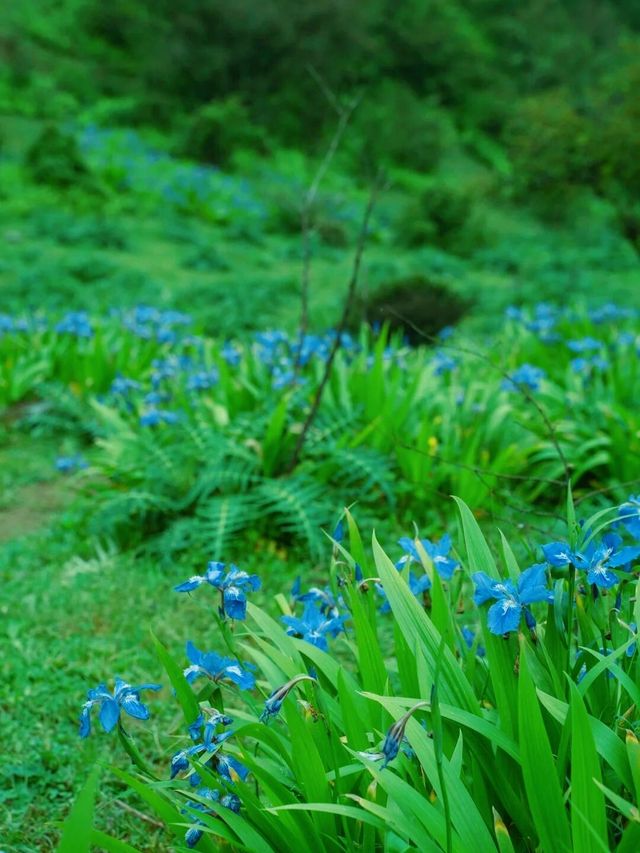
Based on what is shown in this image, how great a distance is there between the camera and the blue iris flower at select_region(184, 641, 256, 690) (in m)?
1.57

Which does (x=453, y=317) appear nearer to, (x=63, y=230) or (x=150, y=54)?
(x=63, y=230)

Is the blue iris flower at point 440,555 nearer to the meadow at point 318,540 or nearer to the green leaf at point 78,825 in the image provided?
the meadow at point 318,540

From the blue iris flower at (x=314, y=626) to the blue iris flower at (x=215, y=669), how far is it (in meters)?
0.23

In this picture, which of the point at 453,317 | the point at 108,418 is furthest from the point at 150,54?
the point at 108,418

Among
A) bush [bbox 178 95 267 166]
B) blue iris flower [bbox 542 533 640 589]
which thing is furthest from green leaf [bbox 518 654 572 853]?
bush [bbox 178 95 267 166]

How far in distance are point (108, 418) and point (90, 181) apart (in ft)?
32.4

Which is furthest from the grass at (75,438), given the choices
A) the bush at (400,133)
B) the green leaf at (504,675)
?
the bush at (400,133)

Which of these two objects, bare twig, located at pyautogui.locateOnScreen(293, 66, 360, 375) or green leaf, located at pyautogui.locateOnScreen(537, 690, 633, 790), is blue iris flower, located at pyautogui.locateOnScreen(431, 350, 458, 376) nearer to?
bare twig, located at pyautogui.locateOnScreen(293, 66, 360, 375)

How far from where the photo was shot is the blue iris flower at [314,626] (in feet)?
5.99

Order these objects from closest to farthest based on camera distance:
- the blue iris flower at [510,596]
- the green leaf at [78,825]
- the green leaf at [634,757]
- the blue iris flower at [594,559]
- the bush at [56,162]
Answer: the green leaf at [78,825]
the green leaf at [634,757]
the blue iris flower at [510,596]
the blue iris flower at [594,559]
the bush at [56,162]

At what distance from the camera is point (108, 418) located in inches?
173

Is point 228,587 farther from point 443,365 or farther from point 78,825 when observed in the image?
point 443,365

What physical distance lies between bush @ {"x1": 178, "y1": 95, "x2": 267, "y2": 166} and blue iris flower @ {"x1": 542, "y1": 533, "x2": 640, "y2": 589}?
16.3 metres

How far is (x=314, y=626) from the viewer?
73.3 inches
